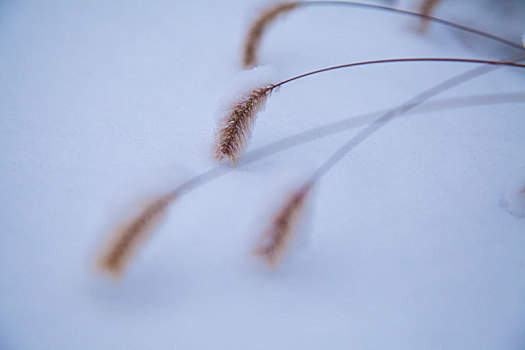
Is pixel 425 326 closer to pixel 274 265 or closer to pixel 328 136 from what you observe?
pixel 274 265

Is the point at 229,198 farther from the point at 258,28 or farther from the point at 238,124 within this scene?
the point at 258,28

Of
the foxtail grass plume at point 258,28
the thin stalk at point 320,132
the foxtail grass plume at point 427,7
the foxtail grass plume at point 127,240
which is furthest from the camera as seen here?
the foxtail grass plume at point 427,7

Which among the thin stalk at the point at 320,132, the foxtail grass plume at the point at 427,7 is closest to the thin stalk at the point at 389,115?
the thin stalk at the point at 320,132

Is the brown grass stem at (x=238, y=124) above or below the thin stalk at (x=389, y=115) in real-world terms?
below

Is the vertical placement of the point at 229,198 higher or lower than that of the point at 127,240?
higher

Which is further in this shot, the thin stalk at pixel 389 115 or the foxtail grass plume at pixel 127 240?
the thin stalk at pixel 389 115

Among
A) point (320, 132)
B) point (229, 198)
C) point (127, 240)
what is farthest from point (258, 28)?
point (127, 240)

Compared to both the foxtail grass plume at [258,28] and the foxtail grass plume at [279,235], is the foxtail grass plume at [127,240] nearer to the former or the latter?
the foxtail grass plume at [279,235]
